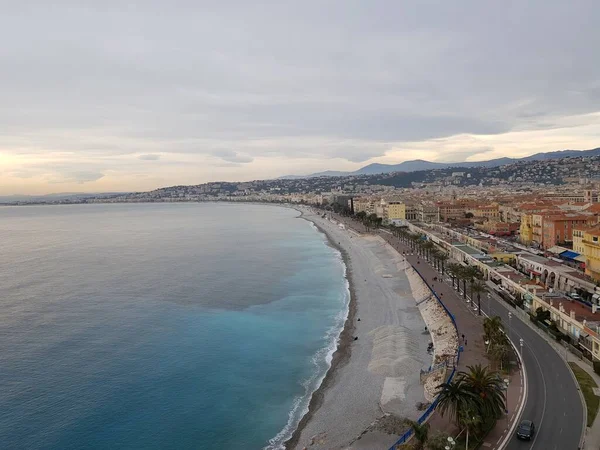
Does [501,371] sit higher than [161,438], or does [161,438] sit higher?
[501,371]

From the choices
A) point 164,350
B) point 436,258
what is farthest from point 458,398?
point 436,258

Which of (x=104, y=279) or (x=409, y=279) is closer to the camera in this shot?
(x=409, y=279)

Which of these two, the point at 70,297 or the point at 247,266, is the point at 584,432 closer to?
the point at 70,297

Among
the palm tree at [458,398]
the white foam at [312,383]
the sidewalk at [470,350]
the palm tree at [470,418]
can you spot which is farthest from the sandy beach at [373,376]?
the palm tree at [470,418]

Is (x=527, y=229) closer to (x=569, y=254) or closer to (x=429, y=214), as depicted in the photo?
(x=569, y=254)

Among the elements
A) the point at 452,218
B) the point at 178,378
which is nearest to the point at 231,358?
the point at 178,378

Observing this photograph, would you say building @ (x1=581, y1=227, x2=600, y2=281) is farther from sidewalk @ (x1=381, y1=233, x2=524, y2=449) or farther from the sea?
the sea

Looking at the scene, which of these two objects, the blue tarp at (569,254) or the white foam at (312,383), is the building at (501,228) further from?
the white foam at (312,383)
